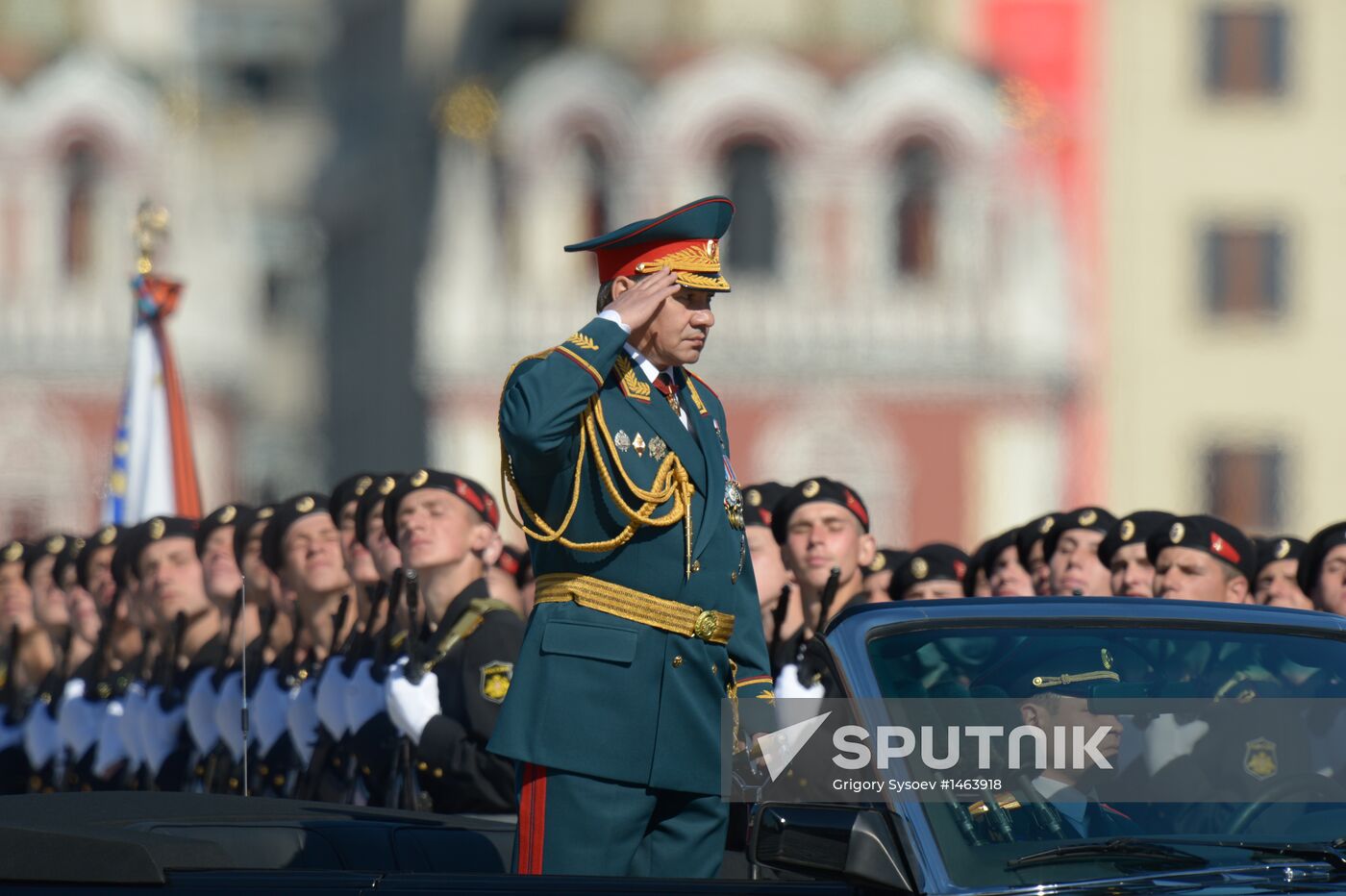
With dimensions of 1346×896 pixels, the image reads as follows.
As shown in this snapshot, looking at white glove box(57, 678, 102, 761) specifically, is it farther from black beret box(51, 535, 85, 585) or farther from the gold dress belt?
the gold dress belt

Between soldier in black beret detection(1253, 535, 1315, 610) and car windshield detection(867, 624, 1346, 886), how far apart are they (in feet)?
9.75

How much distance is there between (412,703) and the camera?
7219mm

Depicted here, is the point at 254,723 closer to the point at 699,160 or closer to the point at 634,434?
the point at 634,434

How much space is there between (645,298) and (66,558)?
566 cm

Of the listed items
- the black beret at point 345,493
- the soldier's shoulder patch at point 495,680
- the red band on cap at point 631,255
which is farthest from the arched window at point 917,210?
the red band on cap at point 631,255

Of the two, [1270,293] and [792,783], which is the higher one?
[1270,293]

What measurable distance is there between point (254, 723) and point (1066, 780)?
4319 mm

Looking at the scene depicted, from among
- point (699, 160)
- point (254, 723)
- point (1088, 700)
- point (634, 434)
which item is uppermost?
point (699, 160)

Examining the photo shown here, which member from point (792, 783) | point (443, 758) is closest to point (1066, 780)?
point (792, 783)

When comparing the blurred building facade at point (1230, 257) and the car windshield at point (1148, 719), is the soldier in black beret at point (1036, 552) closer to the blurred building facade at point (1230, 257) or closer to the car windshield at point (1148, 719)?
the car windshield at point (1148, 719)

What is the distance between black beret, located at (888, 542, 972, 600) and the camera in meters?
8.00

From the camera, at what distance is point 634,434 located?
505 cm

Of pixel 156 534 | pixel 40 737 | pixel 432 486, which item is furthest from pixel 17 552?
pixel 432 486

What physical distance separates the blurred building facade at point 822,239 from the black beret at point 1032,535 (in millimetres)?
23452
